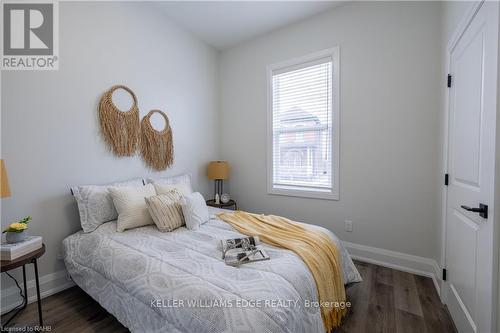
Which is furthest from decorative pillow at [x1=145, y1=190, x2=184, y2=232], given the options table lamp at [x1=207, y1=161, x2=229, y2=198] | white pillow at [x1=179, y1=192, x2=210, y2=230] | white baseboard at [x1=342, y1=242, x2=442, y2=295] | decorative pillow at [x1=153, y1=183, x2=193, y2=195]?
white baseboard at [x1=342, y1=242, x2=442, y2=295]

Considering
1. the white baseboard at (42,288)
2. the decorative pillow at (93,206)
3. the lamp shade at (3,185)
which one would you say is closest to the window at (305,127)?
the decorative pillow at (93,206)

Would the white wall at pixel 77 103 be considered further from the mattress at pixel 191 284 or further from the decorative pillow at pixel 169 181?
the mattress at pixel 191 284

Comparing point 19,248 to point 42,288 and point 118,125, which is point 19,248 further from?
point 118,125

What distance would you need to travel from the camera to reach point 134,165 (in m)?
2.51

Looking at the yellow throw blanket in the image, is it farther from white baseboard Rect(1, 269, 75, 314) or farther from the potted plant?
white baseboard Rect(1, 269, 75, 314)

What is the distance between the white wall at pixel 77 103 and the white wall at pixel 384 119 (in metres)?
1.57

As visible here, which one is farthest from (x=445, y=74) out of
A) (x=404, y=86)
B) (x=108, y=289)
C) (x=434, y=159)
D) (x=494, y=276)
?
(x=108, y=289)

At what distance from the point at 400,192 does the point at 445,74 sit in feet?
3.75

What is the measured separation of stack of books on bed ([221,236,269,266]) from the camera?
133 cm

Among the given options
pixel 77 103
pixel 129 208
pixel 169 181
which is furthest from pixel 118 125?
pixel 129 208

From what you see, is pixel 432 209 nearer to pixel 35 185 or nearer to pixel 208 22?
pixel 208 22

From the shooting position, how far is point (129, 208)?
194 centimetres

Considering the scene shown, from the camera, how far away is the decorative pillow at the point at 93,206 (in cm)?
191

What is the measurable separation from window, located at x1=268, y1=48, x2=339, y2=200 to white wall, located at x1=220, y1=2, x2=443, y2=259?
0.37ft
